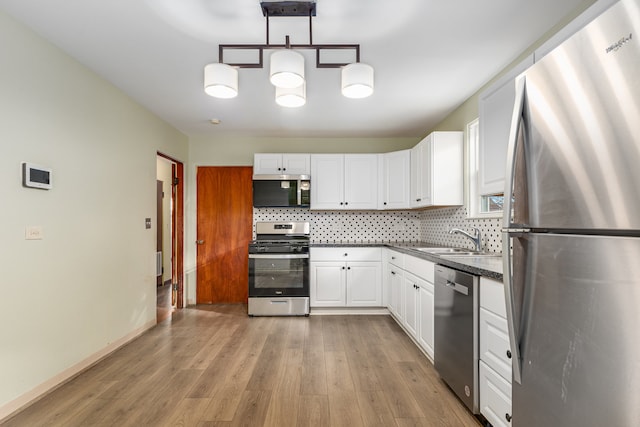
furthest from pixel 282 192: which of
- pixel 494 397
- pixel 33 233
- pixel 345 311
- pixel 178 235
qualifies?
pixel 494 397

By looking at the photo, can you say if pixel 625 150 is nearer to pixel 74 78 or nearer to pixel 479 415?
pixel 479 415

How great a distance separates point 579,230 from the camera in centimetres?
85

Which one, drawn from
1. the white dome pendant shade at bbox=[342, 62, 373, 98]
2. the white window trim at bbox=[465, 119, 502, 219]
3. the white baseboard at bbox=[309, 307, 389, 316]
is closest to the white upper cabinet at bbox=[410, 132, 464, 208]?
the white window trim at bbox=[465, 119, 502, 219]

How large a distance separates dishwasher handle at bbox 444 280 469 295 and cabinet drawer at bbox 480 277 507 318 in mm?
136

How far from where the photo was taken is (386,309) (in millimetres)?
4207

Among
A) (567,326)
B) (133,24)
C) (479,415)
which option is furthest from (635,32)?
(133,24)

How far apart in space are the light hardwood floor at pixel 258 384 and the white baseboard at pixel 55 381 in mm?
49

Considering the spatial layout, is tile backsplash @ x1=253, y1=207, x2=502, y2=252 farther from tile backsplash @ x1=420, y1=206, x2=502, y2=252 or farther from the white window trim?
the white window trim

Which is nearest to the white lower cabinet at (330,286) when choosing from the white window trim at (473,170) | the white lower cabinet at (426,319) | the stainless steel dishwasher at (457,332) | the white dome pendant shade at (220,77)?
the white lower cabinet at (426,319)

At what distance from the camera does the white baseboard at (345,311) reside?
4.20 metres

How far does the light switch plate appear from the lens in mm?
2104

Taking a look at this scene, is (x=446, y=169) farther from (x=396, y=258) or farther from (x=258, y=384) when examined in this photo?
(x=258, y=384)

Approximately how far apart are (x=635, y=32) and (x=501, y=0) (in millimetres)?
1421

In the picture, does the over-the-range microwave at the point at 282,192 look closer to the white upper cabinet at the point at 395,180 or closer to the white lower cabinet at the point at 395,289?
the white upper cabinet at the point at 395,180
